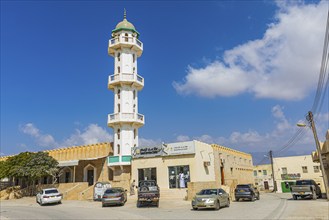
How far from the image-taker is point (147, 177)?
110 feet

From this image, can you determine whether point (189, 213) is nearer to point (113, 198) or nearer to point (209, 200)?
point (209, 200)

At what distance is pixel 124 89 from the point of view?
3794 centimetres

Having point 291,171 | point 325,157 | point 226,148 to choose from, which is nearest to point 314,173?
point 291,171

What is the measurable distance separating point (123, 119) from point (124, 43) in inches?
402

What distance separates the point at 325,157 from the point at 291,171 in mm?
33891

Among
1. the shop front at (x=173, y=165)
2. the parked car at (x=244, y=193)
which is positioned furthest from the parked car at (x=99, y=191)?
the parked car at (x=244, y=193)

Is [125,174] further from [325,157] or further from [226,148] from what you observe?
[325,157]

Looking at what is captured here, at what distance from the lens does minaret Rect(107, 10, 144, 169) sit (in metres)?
36.3

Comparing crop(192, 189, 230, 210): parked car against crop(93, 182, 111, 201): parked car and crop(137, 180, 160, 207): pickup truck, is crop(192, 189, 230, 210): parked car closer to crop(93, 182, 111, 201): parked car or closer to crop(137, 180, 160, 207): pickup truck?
crop(137, 180, 160, 207): pickup truck

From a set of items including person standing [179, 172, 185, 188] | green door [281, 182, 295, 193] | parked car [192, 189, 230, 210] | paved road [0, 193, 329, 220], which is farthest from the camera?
green door [281, 182, 295, 193]

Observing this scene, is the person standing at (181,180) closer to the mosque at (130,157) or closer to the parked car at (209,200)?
the mosque at (130,157)

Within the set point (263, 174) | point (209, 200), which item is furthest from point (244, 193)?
point (263, 174)

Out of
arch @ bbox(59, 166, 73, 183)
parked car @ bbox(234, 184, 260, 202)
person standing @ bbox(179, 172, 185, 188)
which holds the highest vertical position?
arch @ bbox(59, 166, 73, 183)

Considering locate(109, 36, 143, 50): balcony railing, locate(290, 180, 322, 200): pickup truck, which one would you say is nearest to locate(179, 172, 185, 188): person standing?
locate(290, 180, 322, 200): pickup truck
